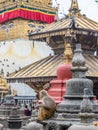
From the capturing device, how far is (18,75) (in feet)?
52.7

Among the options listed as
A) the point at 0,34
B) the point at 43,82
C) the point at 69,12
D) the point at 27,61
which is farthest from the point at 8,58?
the point at 43,82

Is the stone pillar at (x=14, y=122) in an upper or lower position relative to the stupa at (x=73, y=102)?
lower

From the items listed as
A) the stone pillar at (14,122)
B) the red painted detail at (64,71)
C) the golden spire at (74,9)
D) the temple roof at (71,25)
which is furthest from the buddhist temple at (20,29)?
the red painted detail at (64,71)

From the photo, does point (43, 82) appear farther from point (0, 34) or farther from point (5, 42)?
point (0, 34)

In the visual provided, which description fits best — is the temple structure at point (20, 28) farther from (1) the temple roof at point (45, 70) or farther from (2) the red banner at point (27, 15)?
(1) the temple roof at point (45, 70)

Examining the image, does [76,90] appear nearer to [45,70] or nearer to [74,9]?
[45,70]

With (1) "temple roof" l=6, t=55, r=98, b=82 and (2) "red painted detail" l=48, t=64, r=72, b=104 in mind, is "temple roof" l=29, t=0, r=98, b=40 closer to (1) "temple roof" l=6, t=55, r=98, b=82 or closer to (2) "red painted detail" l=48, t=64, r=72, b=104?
(1) "temple roof" l=6, t=55, r=98, b=82

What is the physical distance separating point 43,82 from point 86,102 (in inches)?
347

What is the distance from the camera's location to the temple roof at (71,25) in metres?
15.6

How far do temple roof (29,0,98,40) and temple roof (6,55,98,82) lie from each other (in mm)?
1024

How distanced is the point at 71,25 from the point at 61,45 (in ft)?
5.04

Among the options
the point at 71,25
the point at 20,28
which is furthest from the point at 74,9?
the point at 20,28

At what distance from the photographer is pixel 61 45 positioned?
1661 cm

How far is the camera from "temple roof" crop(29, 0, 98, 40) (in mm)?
15648
